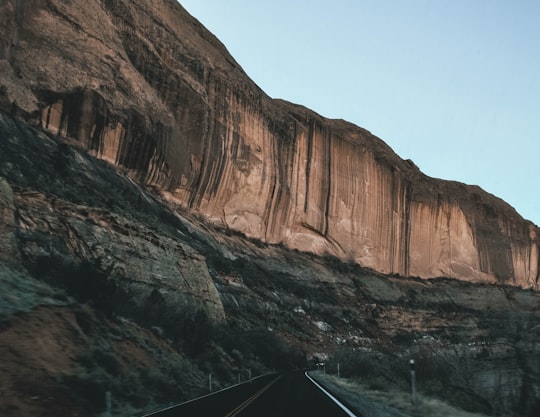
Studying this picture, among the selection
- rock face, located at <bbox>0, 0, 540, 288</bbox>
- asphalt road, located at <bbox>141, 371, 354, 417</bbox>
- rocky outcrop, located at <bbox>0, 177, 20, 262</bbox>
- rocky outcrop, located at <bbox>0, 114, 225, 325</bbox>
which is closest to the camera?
asphalt road, located at <bbox>141, 371, 354, 417</bbox>

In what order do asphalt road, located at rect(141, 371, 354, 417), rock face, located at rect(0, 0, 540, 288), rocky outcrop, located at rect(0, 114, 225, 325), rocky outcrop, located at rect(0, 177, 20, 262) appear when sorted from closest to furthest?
asphalt road, located at rect(141, 371, 354, 417), rocky outcrop, located at rect(0, 177, 20, 262), rocky outcrop, located at rect(0, 114, 225, 325), rock face, located at rect(0, 0, 540, 288)

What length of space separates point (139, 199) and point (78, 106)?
7588 millimetres

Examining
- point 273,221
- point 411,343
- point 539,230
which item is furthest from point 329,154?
point 539,230

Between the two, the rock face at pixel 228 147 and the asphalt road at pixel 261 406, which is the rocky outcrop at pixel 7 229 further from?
the rock face at pixel 228 147

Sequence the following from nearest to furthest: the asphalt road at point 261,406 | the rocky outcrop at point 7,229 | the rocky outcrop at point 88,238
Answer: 1. the asphalt road at point 261,406
2. the rocky outcrop at point 7,229
3. the rocky outcrop at point 88,238

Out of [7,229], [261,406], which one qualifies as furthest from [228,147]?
[261,406]

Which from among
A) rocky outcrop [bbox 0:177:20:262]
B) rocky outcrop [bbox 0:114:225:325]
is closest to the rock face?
rocky outcrop [bbox 0:114:225:325]

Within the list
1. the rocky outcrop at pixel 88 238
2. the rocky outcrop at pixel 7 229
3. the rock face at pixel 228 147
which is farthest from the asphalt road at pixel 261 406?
the rock face at pixel 228 147

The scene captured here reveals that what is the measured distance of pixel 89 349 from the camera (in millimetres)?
14883

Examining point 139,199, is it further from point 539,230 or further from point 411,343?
point 539,230

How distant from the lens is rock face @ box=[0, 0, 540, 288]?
1455 inches

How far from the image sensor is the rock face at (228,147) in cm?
3697

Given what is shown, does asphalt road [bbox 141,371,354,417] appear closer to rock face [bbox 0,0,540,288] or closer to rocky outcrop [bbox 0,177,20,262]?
rocky outcrop [bbox 0,177,20,262]

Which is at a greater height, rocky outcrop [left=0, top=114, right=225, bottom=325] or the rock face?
the rock face
